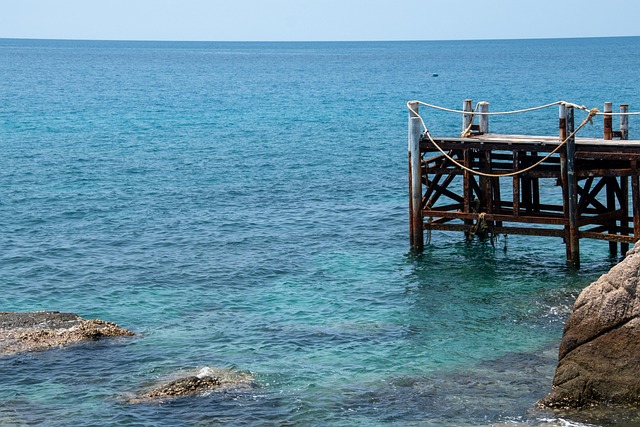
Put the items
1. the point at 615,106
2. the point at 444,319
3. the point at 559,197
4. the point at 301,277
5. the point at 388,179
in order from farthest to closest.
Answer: the point at 615,106, the point at 388,179, the point at 559,197, the point at 301,277, the point at 444,319

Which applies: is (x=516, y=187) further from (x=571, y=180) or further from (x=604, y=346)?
(x=604, y=346)

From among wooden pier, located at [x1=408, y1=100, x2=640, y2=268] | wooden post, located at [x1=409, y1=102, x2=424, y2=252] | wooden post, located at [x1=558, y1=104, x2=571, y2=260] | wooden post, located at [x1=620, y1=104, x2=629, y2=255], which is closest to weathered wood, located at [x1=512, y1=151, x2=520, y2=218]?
wooden pier, located at [x1=408, y1=100, x2=640, y2=268]

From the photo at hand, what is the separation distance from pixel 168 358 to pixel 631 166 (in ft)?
38.3

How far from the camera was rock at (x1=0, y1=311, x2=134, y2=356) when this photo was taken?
19328 mm

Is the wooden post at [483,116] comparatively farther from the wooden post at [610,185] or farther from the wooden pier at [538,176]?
the wooden post at [610,185]

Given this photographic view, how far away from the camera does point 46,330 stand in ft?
65.3

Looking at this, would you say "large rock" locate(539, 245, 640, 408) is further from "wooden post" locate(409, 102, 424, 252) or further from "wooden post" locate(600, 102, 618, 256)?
"wooden post" locate(409, 102, 424, 252)

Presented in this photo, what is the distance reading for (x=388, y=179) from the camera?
129ft

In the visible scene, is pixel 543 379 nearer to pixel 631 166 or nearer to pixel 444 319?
pixel 444 319

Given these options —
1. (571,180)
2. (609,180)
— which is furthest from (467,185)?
(609,180)

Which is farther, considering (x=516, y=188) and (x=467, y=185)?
(x=467, y=185)

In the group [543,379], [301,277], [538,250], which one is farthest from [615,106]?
[543,379]

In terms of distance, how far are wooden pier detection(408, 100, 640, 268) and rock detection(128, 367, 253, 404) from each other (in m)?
9.37

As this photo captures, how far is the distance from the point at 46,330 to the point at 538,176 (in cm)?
1264
